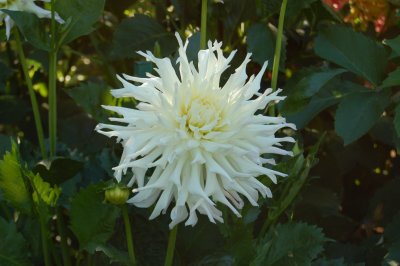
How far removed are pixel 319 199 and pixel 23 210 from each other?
0.50 meters

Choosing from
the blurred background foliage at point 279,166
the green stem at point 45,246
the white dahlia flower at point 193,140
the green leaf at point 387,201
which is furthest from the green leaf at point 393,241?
the green stem at point 45,246

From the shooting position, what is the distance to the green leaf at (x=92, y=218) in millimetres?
713

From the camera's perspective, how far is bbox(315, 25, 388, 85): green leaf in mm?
930

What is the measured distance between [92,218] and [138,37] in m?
0.41

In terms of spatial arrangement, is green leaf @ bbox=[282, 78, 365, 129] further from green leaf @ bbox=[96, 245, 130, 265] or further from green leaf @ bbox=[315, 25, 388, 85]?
green leaf @ bbox=[96, 245, 130, 265]

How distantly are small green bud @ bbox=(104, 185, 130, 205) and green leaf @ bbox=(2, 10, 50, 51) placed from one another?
211 mm

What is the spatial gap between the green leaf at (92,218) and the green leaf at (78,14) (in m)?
0.19

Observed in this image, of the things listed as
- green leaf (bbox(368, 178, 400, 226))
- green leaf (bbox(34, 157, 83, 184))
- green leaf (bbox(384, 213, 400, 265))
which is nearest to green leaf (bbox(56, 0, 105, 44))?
green leaf (bbox(34, 157, 83, 184))

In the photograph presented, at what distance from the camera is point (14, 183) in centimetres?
73

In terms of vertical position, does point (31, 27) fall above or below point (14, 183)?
above

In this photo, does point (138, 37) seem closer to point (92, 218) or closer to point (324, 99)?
point (324, 99)

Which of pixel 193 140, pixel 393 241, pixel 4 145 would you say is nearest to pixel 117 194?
pixel 193 140

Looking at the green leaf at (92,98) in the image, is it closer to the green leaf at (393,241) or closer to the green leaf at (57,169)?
the green leaf at (57,169)

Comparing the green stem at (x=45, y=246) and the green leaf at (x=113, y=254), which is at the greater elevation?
the green leaf at (x=113, y=254)
